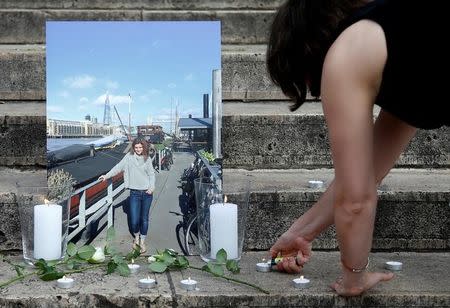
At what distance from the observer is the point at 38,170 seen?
2.64 meters

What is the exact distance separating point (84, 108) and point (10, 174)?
1.75ft

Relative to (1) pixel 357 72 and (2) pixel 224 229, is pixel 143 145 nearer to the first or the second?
(2) pixel 224 229

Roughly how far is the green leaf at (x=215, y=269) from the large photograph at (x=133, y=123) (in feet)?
0.88

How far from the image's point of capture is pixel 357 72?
139 cm

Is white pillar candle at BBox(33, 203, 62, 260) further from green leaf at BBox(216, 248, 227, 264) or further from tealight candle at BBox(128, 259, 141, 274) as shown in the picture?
green leaf at BBox(216, 248, 227, 264)

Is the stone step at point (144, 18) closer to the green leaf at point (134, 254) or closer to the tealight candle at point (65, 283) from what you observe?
the green leaf at point (134, 254)

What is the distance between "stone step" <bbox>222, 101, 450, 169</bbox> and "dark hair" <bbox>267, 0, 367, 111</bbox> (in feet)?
Answer: 3.65

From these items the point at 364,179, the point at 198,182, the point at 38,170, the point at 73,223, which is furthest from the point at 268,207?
the point at 38,170

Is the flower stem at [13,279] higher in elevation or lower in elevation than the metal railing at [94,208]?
lower

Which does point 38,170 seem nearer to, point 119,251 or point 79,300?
point 119,251

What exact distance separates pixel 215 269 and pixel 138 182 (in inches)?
17.9

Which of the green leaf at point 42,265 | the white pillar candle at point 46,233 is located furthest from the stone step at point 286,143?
the green leaf at point 42,265

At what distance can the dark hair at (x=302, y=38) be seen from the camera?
1507 millimetres

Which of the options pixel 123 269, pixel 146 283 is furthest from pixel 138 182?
pixel 146 283
